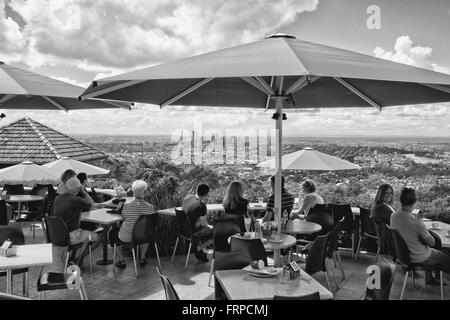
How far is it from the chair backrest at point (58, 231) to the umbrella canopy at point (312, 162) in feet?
13.1

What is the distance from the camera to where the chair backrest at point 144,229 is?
564cm

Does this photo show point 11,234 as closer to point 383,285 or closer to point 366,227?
point 383,285

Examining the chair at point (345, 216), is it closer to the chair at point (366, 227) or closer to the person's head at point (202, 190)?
the chair at point (366, 227)

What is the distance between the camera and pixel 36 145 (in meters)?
14.2

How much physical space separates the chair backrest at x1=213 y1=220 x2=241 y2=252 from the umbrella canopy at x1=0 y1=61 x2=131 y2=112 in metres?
1.95

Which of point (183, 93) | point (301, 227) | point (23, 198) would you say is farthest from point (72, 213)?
point (23, 198)

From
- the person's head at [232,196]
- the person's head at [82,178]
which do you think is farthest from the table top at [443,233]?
the person's head at [82,178]

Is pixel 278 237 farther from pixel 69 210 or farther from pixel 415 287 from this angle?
pixel 69 210

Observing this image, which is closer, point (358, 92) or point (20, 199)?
point (358, 92)

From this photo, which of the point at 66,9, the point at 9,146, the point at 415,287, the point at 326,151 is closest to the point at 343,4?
the point at 326,151

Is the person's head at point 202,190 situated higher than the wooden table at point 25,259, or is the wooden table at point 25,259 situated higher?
the person's head at point 202,190

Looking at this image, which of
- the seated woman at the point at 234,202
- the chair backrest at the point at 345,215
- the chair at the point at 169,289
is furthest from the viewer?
the chair backrest at the point at 345,215

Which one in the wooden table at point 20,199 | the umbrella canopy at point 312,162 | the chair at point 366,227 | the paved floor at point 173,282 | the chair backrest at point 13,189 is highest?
the umbrella canopy at point 312,162

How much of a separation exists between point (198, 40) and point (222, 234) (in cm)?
590
